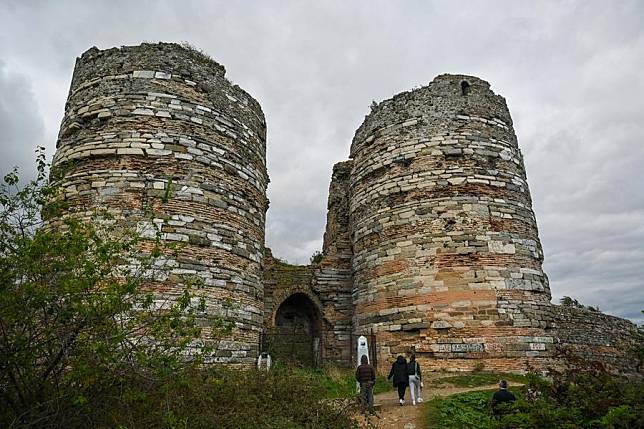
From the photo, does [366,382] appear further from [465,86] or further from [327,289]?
[465,86]

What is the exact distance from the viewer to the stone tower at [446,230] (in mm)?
11516

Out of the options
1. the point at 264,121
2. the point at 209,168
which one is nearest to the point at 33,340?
the point at 209,168

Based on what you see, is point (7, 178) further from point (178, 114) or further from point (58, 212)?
point (178, 114)

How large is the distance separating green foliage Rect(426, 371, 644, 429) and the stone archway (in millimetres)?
6958

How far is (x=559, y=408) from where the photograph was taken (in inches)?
266

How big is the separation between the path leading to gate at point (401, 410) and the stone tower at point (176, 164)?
3.20 m

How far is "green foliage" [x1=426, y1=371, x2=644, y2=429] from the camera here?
617cm

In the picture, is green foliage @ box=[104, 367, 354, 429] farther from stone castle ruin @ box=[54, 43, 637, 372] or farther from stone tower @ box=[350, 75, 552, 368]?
stone tower @ box=[350, 75, 552, 368]

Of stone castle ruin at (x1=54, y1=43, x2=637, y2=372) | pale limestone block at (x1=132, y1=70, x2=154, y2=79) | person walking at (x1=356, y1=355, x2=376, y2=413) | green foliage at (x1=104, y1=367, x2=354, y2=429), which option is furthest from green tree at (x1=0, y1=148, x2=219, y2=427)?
pale limestone block at (x1=132, y1=70, x2=154, y2=79)

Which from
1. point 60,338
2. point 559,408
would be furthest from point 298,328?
point 60,338

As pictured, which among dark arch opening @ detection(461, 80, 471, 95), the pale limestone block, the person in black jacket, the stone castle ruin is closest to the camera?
the person in black jacket

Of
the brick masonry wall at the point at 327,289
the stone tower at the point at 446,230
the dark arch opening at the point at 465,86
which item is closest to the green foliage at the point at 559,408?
the stone tower at the point at 446,230

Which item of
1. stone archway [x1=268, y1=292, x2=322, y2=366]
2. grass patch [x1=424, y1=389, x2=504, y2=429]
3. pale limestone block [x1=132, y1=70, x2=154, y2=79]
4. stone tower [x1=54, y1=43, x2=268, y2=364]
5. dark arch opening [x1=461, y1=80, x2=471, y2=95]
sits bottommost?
grass patch [x1=424, y1=389, x2=504, y2=429]

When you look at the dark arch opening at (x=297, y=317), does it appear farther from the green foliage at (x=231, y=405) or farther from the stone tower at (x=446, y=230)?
the green foliage at (x=231, y=405)
